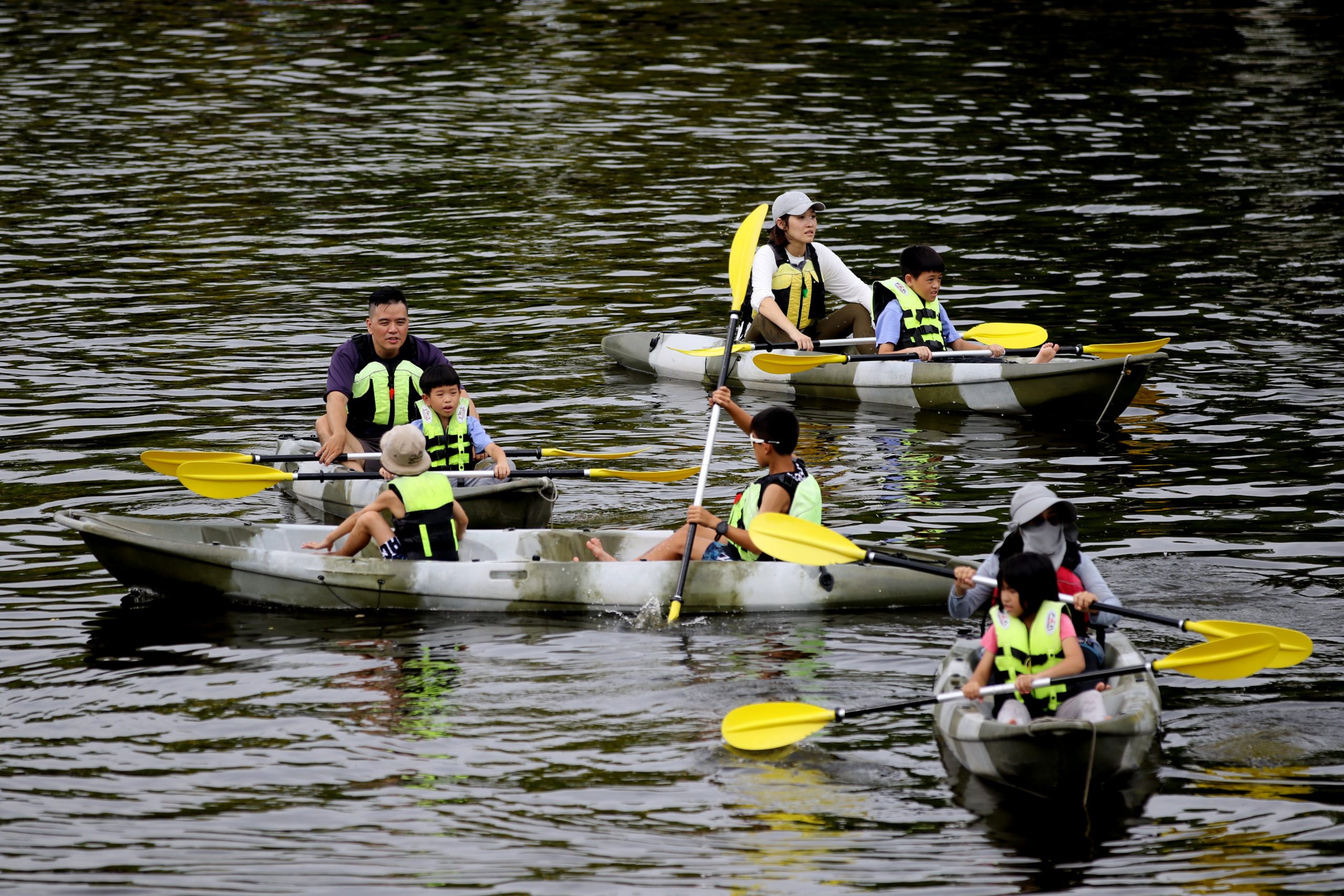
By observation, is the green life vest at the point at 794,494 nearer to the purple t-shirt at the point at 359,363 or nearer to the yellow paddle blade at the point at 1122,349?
the purple t-shirt at the point at 359,363

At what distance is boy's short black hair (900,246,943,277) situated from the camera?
40.5 feet

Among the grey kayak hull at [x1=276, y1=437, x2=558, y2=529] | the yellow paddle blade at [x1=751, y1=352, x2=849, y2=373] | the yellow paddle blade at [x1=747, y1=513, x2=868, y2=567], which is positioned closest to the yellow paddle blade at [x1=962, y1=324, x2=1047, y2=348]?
the yellow paddle blade at [x1=751, y1=352, x2=849, y2=373]

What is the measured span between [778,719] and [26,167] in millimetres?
16970

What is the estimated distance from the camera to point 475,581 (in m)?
9.02

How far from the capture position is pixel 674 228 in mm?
18734

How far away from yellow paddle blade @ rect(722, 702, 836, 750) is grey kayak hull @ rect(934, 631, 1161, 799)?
52 centimetres

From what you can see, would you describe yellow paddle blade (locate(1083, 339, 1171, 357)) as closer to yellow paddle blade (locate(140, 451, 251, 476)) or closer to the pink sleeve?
the pink sleeve

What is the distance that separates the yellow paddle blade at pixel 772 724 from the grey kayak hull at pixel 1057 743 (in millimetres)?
520

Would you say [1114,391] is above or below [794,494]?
below

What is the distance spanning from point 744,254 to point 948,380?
1834mm

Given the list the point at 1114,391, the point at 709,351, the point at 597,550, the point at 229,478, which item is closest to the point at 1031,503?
the point at 597,550

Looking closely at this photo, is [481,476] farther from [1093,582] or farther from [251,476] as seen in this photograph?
[1093,582]

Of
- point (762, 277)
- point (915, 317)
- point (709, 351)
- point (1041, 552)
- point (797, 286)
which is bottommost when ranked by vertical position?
point (709, 351)

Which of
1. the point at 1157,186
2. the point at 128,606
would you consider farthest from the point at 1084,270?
the point at 128,606
